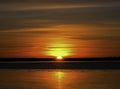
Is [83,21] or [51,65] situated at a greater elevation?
[83,21]

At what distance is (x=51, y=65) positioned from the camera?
11477 millimetres

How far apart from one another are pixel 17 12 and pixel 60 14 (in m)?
1.43

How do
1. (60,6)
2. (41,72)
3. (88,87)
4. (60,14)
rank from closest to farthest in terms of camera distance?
(88,87), (41,72), (60,14), (60,6)

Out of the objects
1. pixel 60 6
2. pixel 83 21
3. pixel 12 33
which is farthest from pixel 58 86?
pixel 60 6

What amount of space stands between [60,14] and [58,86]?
10.9 m

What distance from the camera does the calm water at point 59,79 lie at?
949cm

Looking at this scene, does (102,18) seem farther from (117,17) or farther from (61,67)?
(61,67)

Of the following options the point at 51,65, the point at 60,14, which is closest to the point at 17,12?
the point at 60,14

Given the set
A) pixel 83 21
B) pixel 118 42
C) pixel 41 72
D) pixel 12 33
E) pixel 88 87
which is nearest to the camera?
pixel 88 87

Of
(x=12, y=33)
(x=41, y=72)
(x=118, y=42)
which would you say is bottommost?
(x=41, y=72)

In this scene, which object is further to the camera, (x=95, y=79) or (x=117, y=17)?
(x=117, y=17)

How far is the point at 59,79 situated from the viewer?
10.2 meters

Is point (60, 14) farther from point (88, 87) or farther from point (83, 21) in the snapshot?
point (88, 87)

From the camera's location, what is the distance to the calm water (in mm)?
9490
